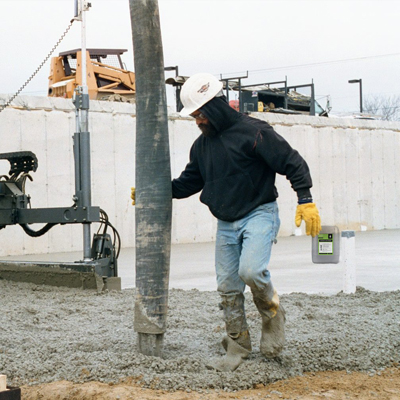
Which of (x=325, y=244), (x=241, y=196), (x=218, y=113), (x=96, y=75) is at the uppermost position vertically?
(x=96, y=75)

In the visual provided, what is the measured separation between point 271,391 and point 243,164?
141 centimetres

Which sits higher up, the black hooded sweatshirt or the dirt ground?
the black hooded sweatshirt

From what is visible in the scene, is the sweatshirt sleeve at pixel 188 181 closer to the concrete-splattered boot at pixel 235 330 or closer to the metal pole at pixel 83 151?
the concrete-splattered boot at pixel 235 330

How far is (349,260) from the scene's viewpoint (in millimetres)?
7566

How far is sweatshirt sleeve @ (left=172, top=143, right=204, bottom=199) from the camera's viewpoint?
4.77 metres

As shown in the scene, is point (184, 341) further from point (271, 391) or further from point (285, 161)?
point (285, 161)

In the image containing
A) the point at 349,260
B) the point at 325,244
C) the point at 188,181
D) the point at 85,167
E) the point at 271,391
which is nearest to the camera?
the point at 271,391

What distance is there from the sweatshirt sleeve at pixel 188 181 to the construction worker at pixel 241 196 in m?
0.25

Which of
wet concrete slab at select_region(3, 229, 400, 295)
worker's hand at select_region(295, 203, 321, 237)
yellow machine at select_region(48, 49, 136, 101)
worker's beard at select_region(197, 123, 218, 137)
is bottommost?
wet concrete slab at select_region(3, 229, 400, 295)

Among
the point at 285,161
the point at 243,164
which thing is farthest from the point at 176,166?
the point at 285,161

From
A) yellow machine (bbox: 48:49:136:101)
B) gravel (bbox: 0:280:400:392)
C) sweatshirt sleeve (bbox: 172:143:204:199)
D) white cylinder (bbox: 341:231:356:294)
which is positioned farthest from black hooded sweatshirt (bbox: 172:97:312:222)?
yellow machine (bbox: 48:49:136:101)

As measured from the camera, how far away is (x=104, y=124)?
15734 millimetres

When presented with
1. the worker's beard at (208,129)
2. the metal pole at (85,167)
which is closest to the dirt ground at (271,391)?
the worker's beard at (208,129)

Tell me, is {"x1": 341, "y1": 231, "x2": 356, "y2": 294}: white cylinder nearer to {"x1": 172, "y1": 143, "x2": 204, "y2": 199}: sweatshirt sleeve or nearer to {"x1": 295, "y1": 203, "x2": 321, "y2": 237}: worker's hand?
{"x1": 172, "y1": 143, "x2": 204, "y2": 199}: sweatshirt sleeve
